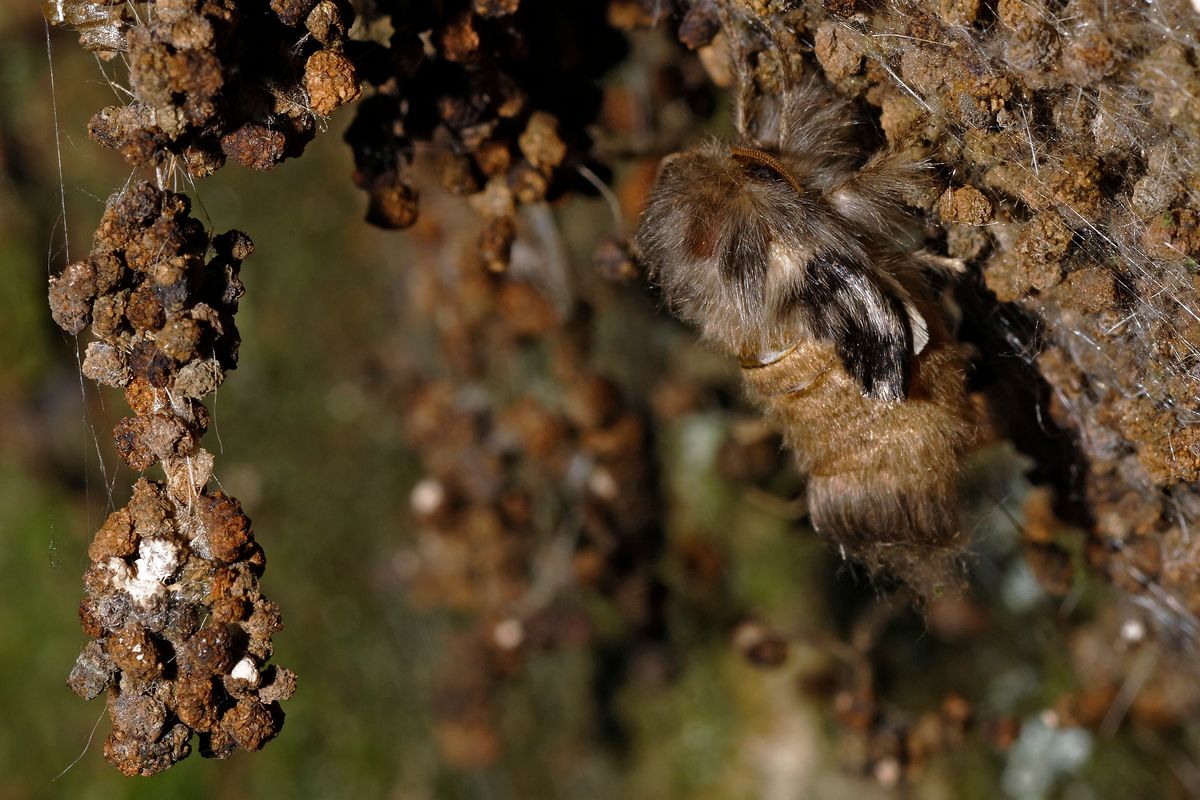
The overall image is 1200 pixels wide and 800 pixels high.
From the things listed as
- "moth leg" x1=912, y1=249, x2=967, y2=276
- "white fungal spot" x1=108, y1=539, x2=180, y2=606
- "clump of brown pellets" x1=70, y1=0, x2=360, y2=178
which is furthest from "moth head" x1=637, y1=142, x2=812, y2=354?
"white fungal spot" x1=108, y1=539, x2=180, y2=606

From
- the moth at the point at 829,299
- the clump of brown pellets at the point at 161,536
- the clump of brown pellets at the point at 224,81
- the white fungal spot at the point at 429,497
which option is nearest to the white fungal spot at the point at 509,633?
the white fungal spot at the point at 429,497

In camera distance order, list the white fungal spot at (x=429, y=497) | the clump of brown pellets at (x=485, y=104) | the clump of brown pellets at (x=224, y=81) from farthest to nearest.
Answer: the white fungal spot at (x=429, y=497)
the clump of brown pellets at (x=485, y=104)
the clump of brown pellets at (x=224, y=81)

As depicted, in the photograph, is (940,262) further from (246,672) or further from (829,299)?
(246,672)

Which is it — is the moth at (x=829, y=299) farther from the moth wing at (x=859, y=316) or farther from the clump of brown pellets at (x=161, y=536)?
the clump of brown pellets at (x=161, y=536)

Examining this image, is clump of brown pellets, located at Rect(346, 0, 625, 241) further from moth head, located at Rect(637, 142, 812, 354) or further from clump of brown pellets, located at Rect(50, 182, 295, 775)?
clump of brown pellets, located at Rect(50, 182, 295, 775)

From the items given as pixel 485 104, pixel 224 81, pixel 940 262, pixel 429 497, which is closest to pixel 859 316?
pixel 940 262

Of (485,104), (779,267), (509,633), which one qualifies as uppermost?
(485,104)

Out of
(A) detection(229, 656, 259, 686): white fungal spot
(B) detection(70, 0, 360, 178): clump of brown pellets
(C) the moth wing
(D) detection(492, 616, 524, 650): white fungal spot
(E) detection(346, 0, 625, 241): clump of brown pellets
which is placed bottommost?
(D) detection(492, 616, 524, 650): white fungal spot
